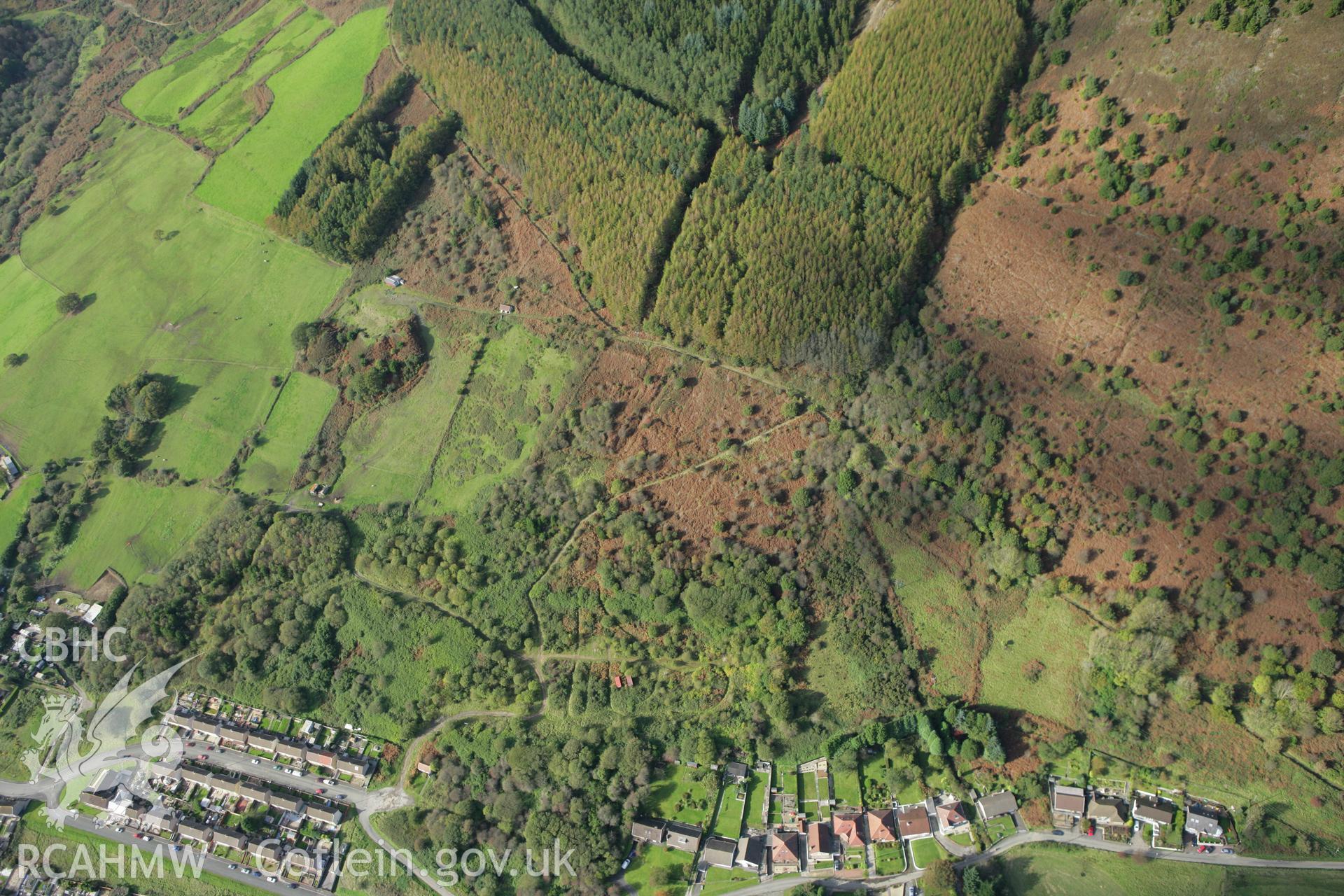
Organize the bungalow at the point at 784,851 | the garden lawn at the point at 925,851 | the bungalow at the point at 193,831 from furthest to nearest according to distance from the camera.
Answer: the bungalow at the point at 193,831 → the bungalow at the point at 784,851 → the garden lawn at the point at 925,851

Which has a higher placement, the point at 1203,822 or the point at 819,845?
the point at 1203,822

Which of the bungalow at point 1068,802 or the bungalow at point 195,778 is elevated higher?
the bungalow at point 1068,802

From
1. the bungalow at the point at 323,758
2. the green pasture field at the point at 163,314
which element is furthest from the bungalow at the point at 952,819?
the green pasture field at the point at 163,314

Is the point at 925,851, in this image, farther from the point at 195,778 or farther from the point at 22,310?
the point at 22,310

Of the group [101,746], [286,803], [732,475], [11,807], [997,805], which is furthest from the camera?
[101,746]

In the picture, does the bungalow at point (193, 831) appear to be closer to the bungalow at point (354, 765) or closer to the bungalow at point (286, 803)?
the bungalow at point (286, 803)

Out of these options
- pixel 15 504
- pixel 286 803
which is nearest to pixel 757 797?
pixel 286 803
